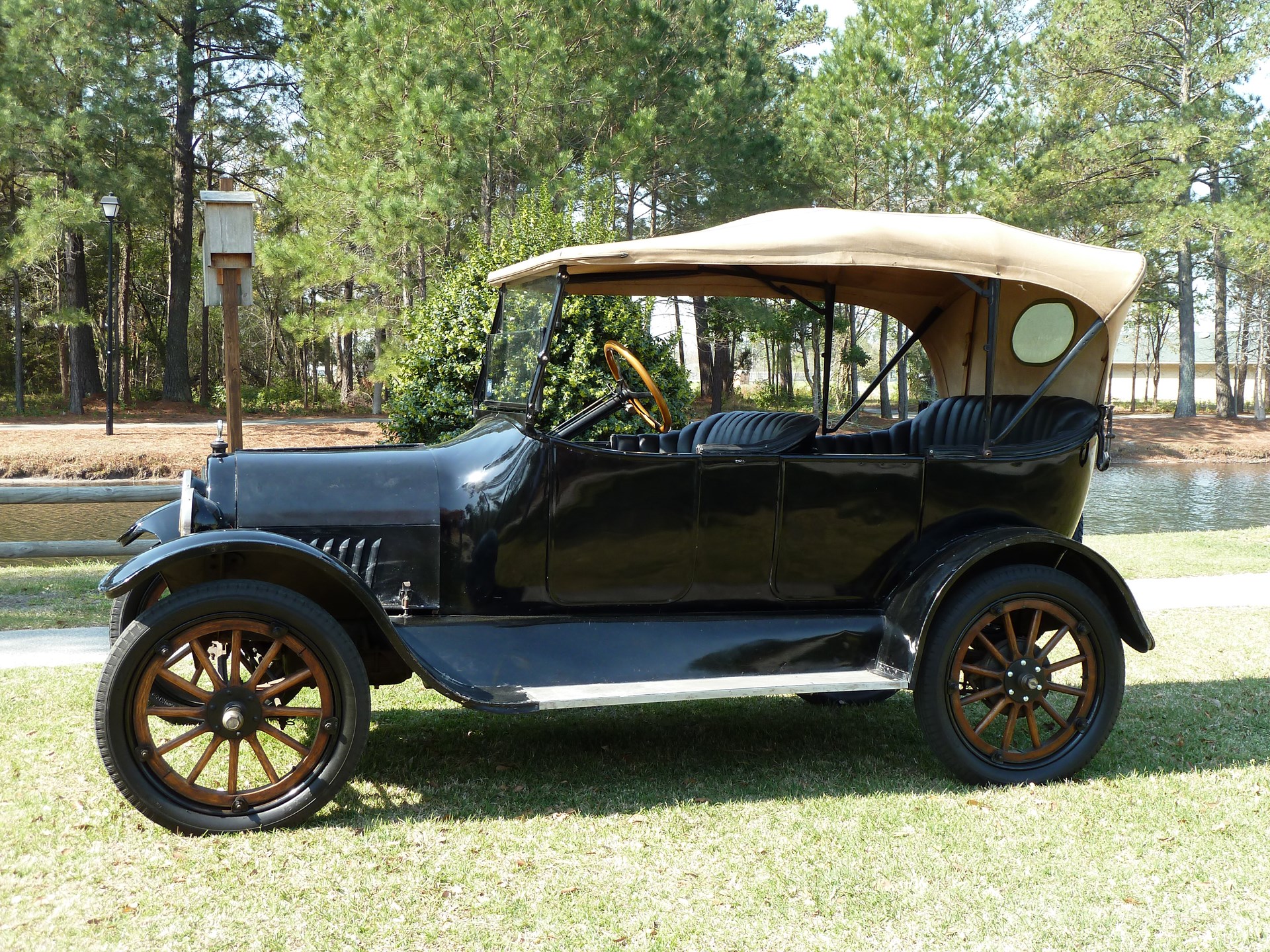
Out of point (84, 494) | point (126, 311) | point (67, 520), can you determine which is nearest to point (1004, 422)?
point (84, 494)

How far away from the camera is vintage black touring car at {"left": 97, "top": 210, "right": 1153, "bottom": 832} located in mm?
3441

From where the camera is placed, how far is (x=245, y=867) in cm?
319

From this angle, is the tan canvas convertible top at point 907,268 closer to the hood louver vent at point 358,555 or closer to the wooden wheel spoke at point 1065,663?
the wooden wheel spoke at point 1065,663

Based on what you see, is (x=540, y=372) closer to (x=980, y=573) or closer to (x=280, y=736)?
(x=280, y=736)

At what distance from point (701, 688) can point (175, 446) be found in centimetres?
1864

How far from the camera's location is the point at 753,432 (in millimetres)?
4395

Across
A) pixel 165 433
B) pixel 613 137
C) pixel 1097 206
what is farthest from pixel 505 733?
pixel 1097 206

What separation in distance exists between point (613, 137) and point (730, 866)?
18299 mm

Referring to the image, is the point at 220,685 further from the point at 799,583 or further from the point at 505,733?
the point at 799,583

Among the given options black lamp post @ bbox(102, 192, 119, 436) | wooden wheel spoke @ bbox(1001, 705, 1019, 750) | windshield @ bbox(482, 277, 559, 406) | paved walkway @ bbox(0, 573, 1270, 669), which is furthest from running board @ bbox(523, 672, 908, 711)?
black lamp post @ bbox(102, 192, 119, 436)

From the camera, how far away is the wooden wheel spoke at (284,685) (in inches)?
136

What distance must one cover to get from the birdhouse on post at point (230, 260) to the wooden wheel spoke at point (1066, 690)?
6.57m

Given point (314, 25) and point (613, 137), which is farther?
point (314, 25)

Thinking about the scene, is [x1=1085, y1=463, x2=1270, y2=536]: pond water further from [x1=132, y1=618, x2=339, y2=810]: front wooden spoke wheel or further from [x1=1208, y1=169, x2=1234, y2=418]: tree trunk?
[x1=132, y1=618, x2=339, y2=810]: front wooden spoke wheel
